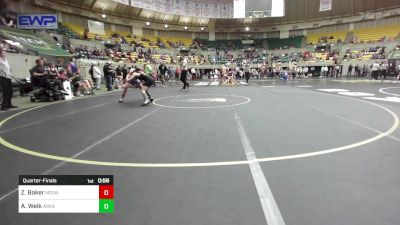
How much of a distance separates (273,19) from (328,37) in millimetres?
9421

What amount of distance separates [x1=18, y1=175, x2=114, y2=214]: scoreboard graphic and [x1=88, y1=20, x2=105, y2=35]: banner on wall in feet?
118

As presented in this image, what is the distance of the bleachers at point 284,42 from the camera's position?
45.2m

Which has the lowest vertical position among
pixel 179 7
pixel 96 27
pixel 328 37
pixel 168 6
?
pixel 328 37

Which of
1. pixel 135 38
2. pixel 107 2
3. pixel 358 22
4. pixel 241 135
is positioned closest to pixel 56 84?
pixel 241 135

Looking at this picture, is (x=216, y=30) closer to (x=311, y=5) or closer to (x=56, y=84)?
(x=311, y=5)

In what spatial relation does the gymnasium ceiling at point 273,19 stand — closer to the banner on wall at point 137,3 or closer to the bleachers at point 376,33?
the bleachers at point 376,33

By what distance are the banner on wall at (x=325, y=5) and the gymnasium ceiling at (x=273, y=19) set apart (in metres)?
2.29

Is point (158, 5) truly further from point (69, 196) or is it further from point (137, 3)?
point (69, 196)

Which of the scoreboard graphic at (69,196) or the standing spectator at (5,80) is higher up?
the standing spectator at (5,80)

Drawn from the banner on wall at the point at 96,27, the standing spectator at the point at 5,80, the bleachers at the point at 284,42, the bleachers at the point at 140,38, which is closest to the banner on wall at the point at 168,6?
the bleachers at the point at 140,38

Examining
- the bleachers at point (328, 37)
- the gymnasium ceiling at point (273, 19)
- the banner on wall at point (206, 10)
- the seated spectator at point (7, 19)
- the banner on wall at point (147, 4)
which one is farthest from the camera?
the banner on wall at point (206, 10)

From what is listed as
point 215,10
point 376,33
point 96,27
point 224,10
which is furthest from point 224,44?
point 376,33

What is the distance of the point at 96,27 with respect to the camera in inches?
1383

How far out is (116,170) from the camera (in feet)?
10.1
